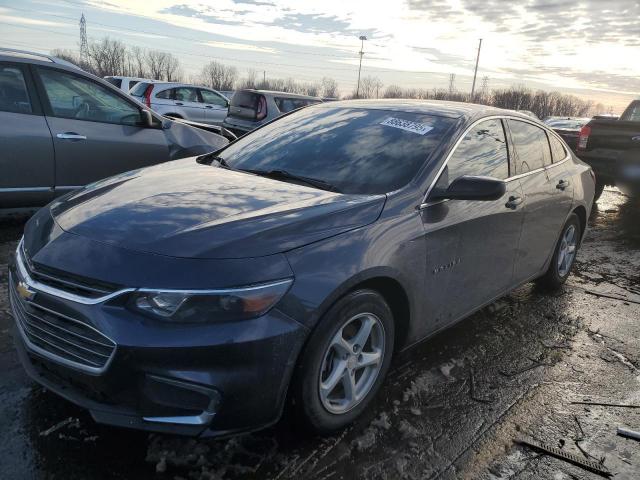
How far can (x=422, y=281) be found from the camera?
2906mm

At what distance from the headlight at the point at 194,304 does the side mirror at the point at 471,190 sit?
1.36 metres

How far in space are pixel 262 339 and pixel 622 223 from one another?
803cm

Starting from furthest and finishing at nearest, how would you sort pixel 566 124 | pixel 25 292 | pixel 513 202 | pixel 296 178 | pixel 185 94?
pixel 566 124
pixel 185 94
pixel 513 202
pixel 296 178
pixel 25 292

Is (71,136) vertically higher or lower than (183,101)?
higher

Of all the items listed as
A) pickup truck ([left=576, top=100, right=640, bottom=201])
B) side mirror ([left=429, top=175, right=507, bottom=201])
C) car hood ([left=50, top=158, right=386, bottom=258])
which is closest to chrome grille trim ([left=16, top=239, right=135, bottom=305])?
car hood ([left=50, top=158, right=386, bottom=258])

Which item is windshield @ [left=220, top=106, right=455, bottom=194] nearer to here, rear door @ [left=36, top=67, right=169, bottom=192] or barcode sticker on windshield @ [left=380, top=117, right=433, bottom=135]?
barcode sticker on windshield @ [left=380, top=117, right=433, bottom=135]

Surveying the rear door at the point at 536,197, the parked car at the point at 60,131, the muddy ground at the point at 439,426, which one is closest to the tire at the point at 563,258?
the rear door at the point at 536,197

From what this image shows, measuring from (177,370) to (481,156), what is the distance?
2447 millimetres

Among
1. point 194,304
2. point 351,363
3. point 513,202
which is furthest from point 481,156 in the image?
point 194,304

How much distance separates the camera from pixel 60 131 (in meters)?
5.15

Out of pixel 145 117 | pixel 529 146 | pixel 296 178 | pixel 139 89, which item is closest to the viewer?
pixel 296 178

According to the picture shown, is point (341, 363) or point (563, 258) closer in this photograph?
point (341, 363)

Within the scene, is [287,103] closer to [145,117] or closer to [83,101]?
[145,117]

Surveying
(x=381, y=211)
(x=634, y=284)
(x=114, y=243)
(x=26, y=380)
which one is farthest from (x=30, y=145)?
(x=634, y=284)
